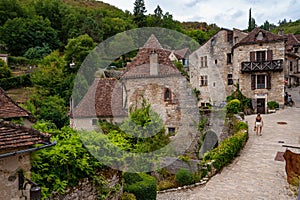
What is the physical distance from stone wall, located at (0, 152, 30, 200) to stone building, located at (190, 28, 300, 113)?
82.0 feet

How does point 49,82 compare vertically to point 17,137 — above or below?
above

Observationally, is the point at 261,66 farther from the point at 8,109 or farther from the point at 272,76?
the point at 8,109

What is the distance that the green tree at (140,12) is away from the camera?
6918 centimetres

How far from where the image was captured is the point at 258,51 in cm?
2642

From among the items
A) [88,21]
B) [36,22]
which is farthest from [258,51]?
[36,22]

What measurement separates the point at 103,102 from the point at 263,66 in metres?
16.3

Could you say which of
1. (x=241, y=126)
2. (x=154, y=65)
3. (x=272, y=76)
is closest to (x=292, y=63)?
(x=272, y=76)

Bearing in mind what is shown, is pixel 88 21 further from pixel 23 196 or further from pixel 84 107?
pixel 23 196

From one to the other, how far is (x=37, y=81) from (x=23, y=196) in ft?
112

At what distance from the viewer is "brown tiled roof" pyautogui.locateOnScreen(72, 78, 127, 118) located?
19.7m

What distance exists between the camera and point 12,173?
17.3ft

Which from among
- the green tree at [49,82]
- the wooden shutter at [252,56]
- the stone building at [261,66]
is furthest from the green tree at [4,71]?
the wooden shutter at [252,56]

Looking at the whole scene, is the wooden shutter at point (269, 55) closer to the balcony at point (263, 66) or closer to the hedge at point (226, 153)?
the balcony at point (263, 66)

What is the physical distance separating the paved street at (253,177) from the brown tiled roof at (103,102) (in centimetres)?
907
